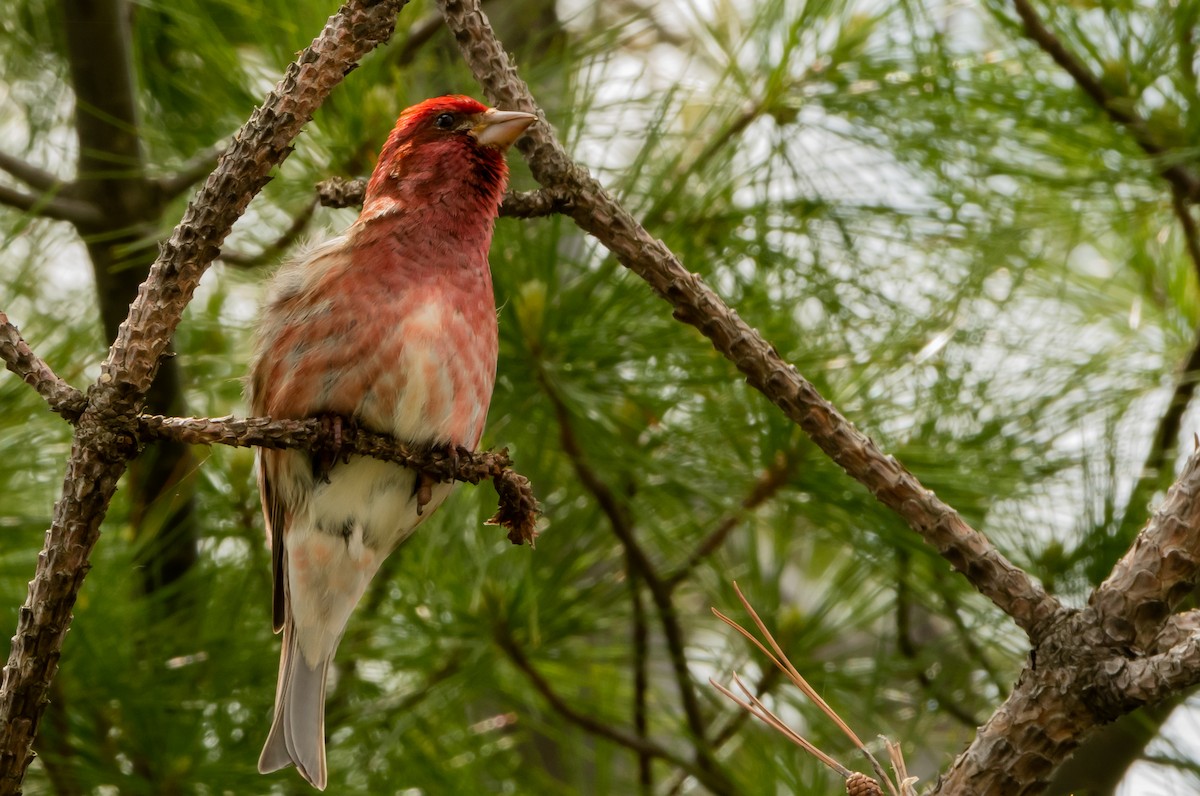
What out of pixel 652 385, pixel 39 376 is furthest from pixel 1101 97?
pixel 39 376

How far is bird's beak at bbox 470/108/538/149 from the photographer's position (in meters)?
2.35

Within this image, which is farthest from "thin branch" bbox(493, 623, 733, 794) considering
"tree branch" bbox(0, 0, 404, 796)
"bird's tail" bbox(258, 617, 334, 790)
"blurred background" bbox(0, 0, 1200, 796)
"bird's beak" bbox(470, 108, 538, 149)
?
"tree branch" bbox(0, 0, 404, 796)

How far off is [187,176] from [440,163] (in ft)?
3.45

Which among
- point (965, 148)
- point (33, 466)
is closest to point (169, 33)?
point (33, 466)

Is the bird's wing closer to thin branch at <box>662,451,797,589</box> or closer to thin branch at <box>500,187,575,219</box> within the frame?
thin branch at <box>500,187,575,219</box>

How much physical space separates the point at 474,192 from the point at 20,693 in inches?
57.9

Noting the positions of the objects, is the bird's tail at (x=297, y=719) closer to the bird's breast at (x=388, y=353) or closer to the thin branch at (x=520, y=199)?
the bird's breast at (x=388, y=353)

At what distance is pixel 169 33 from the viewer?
11.8ft

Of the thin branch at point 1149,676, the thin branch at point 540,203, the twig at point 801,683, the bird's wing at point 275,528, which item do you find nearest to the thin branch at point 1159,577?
the thin branch at point 1149,676

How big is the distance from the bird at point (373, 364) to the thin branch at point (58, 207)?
0.99 metres

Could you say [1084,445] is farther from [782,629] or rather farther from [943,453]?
[782,629]

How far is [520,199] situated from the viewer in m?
2.28

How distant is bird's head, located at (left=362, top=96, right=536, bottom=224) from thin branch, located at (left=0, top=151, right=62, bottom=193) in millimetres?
1241

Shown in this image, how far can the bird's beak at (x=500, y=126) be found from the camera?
2345 mm
